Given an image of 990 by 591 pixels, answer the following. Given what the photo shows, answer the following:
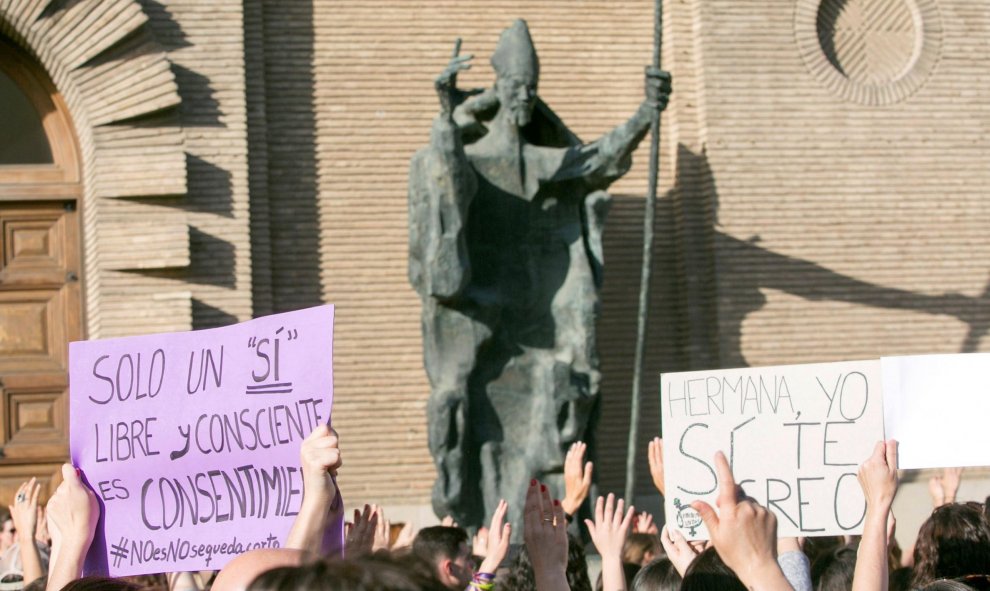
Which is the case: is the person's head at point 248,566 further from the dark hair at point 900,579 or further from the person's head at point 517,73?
the person's head at point 517,73

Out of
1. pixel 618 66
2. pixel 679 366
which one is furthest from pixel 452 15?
pixel 679 366

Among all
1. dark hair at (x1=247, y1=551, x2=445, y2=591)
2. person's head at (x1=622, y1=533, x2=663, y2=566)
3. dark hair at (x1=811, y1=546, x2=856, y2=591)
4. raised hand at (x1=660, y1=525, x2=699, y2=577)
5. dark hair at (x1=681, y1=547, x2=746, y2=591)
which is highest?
dark hair at (x1=247, y1=551, x2=445, y2=591)

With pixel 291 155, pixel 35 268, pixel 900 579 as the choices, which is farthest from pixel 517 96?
pixel 900 579

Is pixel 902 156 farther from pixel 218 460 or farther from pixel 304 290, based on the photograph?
pixel 218 460

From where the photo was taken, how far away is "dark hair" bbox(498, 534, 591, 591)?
4.28 m

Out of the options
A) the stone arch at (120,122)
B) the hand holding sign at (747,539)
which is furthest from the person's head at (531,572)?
the stone arch at (120,122)

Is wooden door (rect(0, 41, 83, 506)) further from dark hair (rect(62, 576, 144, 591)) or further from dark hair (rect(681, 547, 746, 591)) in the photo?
dark hair (rect(62, 576, 144, 591))

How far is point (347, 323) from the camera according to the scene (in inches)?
436

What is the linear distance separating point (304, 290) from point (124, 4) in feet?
7.83

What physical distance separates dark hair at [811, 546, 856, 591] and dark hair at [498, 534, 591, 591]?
710mm

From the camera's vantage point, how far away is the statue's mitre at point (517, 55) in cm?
964

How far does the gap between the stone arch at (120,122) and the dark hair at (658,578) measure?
21.5ft

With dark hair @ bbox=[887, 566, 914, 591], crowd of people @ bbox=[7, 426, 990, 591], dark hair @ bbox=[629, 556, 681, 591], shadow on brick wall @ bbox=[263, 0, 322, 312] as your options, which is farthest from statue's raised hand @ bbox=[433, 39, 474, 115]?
dark hair @ bbox=[629, 556, 681, 591]

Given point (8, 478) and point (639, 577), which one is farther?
point (8, 478)
